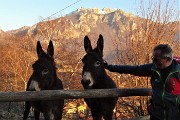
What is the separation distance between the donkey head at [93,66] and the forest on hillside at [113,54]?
12.3 feet

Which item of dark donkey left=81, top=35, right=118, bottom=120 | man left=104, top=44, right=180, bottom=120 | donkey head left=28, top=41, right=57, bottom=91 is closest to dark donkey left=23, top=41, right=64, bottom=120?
donkey head left=28, top=41, right=57, bottom=91

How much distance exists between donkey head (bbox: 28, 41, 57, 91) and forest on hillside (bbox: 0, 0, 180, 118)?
3620mm

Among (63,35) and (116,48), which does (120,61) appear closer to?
(116,48)

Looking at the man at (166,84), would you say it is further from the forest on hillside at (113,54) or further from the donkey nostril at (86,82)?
the forest on hillside at (113,54)

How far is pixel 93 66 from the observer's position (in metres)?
5.64

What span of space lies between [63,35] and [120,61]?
39336 millimetres

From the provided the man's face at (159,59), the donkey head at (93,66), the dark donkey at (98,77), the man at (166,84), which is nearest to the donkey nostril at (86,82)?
the donkey head at (93,66)

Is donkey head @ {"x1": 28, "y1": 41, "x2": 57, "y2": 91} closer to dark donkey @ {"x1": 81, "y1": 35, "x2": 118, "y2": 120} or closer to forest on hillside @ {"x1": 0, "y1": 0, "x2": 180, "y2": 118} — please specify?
dark donkey @ {"x1": 81, "y1": 35, "x2": 118, "y2": 120}

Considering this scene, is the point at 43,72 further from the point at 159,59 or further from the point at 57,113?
the point at 159,59

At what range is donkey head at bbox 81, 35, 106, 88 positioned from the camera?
17.6ft

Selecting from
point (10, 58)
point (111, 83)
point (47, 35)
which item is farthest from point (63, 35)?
point (111, 83)

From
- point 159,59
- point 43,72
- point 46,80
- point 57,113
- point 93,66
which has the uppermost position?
point 159,59

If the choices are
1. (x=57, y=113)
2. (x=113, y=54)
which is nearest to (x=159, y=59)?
(x=57, y=113)

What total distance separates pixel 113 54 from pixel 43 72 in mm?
11126
